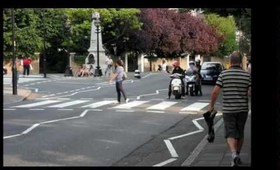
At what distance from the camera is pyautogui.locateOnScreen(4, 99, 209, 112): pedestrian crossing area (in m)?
18.1

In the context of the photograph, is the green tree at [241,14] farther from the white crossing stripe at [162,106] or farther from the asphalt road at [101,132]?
the white crossing stripe at [162,106]

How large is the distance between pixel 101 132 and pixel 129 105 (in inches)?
286

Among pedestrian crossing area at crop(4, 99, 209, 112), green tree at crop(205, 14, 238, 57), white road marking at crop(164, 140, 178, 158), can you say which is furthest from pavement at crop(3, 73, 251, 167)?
pedestrian crossing area at crop(4, 99, 209, 112)

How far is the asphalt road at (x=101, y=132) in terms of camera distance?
8797 millimetres

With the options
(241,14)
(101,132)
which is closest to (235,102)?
(241,14)

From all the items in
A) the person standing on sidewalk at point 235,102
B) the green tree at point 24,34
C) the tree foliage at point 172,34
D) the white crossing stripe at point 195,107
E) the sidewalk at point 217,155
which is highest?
the green tree at point 24,34

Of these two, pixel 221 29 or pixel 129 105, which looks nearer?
pixel 221 29

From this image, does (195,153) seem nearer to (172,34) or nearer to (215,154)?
(215,154)

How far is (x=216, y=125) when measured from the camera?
1270cm

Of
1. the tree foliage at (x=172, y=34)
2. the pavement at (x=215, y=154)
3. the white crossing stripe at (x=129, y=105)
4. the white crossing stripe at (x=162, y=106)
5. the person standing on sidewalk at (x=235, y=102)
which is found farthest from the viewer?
the white crossing stripe at (x=129, y=105)

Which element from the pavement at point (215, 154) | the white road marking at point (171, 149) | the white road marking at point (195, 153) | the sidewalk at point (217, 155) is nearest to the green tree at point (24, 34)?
the white road marking at point (171, 149)

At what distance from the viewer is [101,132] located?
39.6 ft

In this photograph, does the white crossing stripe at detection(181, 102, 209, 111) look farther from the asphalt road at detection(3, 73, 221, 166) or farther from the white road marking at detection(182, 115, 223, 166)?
the white road marking at detection(182, 115, 223, 166)
